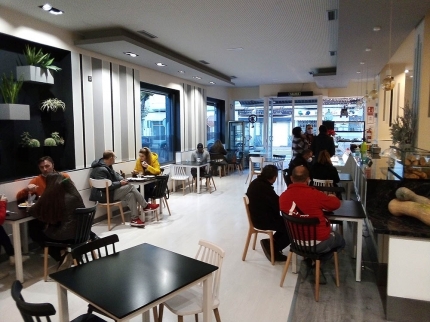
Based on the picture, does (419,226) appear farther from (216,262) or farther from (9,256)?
(9,256)

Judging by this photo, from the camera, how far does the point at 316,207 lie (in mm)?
3051

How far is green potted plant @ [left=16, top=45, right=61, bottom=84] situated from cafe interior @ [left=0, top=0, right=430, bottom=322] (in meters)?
0.03

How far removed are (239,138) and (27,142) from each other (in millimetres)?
8489

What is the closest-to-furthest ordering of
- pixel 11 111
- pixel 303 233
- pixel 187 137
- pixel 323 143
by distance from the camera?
pixel 303 233
pixel 11 111
pixel 323 143
pixel 187 137

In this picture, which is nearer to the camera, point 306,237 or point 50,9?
point 306,237

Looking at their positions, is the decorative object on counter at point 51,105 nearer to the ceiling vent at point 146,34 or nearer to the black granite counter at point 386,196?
the ceiling vent at point 146,34

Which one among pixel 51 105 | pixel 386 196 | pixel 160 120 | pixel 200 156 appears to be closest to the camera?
pixel 386 196

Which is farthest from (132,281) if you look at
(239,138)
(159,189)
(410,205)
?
(239,138)

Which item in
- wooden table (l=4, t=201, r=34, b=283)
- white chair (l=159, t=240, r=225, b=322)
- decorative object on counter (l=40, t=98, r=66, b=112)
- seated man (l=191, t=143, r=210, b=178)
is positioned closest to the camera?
white chair (l=159, t=240, r=225, b=322)

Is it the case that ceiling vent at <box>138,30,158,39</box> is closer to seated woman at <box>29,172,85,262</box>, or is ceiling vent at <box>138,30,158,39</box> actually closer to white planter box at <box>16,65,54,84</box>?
white planter box at <box>16,65,54,84</box>

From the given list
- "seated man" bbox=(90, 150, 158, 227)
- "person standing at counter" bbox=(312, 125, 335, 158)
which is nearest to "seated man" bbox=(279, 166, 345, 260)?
"seated man" bbox=(90, 150, 158, 227)

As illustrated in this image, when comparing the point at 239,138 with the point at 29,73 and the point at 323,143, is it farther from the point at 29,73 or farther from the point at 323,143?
the point at 29,73

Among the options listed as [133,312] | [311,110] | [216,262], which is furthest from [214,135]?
[133,312]

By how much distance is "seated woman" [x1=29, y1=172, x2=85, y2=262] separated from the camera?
11.2ft
